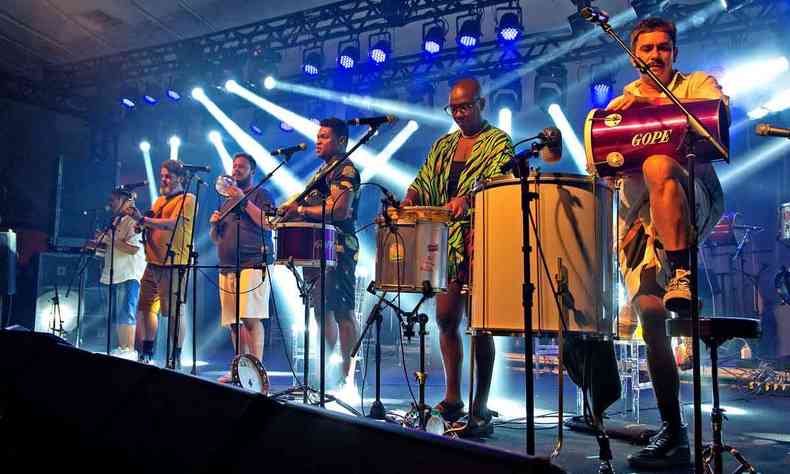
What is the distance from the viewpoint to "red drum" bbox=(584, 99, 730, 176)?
2609 mm

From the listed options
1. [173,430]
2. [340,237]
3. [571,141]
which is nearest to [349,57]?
[571,141]

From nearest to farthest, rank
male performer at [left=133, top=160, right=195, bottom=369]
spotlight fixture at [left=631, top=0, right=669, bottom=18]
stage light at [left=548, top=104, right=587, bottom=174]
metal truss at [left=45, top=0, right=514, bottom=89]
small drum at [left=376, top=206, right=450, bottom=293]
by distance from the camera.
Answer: small drum at [left=376, top=206, right=450, bottom=293] < male performer at [left=133, top=160, right=195, bottom=369] < spotlight fixture at [left=631, top=0, right=669, bottom=18] < metal truss at [left=45, top=0, right=514, bottom=89] < stage light at [left=548, top=104, right=587, bottom=174]

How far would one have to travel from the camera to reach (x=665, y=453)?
2875 millimetres

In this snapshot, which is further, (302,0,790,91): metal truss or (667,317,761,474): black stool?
(302,0,790,91): metal truss

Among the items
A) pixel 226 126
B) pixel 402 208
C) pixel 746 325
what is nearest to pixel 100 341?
pixel 226 126

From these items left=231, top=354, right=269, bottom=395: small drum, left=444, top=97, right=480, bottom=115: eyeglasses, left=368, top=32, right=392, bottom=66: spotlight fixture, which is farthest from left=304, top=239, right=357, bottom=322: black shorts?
left=368, top=32, right=392, bottom=66: spotlight fixture

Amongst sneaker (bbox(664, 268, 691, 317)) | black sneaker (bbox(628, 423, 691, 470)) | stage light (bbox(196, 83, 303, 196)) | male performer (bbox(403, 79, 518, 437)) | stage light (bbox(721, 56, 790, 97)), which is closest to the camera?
sneaker (bbox(664, 268, 691, 317))

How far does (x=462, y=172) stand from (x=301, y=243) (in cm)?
122

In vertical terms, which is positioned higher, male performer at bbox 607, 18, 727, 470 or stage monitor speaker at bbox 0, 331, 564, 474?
male performer at bbox 607, 18, 727, 470

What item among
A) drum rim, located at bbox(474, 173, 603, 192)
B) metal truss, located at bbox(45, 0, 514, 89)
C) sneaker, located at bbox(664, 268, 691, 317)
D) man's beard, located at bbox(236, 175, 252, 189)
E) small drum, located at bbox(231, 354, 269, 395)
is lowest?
small drum, located at bbox(231, 354, 269, 395)

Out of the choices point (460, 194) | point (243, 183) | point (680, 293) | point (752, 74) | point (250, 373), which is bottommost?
point (250, 373)

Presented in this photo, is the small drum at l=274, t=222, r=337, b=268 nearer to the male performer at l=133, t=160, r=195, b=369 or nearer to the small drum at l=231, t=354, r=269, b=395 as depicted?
the small drum at l=231, t=354, r=269, b=395

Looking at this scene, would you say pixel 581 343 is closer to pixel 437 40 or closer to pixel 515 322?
pixel 515 322

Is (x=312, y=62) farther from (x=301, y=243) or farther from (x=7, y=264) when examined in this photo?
(x=301, y=243)
